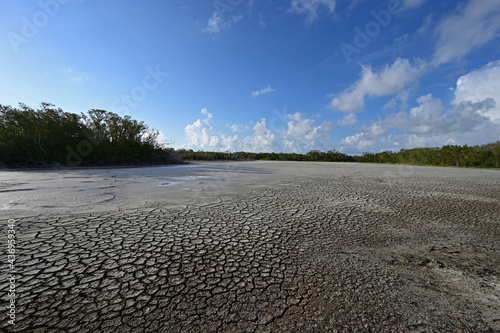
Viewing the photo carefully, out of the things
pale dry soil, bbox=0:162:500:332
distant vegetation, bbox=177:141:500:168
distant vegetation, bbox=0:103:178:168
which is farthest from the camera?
distant vegetation, bbox=177:141:500:168

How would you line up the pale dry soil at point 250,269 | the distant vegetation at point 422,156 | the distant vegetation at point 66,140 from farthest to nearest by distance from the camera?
the distant vegetation at point 422,156, the distant vegetation at point 66,140, the pale dry soil at point 250,269

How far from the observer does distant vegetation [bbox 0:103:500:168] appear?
1140 cm

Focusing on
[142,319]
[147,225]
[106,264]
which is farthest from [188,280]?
[147,225]

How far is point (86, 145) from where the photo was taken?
13.2 metres

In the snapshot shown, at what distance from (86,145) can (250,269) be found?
15.7 meters

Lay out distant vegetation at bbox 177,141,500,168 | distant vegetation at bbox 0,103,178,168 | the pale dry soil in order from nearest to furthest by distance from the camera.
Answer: the pale dry soil
distant vegetation at bbox 0,103,178,168
distant vegetation at bbox 177,141,500,168

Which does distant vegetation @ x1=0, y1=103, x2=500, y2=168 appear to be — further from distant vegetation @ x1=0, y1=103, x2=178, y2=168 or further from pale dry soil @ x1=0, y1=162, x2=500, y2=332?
pale dry soil @ x1=0, y1=162, x2=500, y2=332
